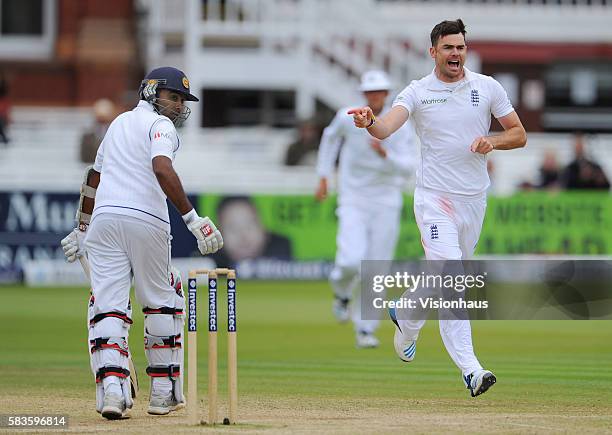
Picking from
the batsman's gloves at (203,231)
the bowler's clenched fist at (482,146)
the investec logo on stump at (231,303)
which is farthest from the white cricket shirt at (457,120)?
the investec logo on stump at (231,303)

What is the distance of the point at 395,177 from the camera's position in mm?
15609

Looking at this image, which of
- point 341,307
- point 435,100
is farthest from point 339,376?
point 341,307

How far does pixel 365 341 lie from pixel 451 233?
466 centimetres

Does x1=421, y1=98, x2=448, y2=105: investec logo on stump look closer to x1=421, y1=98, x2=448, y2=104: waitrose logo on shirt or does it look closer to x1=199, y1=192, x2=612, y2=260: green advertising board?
x1=421, y1=98, x2=448, y2=104: waitrose logo on shirt

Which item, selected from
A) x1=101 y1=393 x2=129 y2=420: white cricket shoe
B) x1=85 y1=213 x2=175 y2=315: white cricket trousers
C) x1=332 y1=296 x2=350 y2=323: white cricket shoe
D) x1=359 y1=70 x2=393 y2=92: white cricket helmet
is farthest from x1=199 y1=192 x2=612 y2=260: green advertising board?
x1=101 y1=393 x2=129 y2=420: white cricket shoe

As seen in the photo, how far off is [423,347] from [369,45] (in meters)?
18.0

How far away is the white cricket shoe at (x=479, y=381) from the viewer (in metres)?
9.98

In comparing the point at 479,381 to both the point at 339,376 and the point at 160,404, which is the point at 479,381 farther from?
the point at 339,376

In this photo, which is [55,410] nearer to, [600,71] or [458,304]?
[458,304]

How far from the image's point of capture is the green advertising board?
982 inches

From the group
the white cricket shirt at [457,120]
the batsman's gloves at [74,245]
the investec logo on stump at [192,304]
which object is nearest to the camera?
the investec logo on stump at [192,304]

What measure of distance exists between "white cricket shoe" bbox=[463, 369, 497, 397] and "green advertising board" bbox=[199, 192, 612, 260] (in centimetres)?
1462

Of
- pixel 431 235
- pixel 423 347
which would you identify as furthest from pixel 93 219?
pixel 423 347

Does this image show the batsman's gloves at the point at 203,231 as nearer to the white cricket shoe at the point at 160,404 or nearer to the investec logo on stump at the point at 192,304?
the investec logo on stump at the point at 192,304
